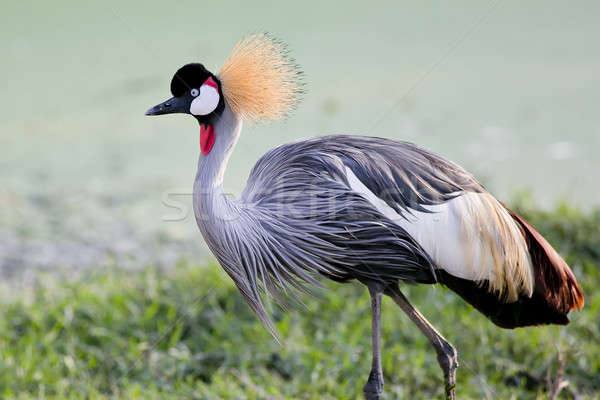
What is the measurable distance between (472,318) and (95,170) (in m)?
→ 3.42

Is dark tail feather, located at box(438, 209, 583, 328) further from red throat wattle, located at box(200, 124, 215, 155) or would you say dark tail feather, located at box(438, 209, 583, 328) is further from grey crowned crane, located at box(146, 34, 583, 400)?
red throat wattle, located at box(200, 124, 215, 155)

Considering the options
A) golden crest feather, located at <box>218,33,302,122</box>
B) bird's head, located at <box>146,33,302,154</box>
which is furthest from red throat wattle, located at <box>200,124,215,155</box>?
golden crest feather, located at <box>218,33,302,122</box>

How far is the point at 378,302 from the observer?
241 cm

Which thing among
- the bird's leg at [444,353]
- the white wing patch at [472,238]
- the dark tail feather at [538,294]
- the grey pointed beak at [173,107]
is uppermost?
the grey pointed beak at [173,107]

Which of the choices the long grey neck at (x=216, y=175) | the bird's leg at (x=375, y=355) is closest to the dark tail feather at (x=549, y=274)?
the bird's leg at (x=375, y=355)

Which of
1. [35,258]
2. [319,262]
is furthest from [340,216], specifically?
[35,258]

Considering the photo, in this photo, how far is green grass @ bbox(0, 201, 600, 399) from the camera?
3.21m

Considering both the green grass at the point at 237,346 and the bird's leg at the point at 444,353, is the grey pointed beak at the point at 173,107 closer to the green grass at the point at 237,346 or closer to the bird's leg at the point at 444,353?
the bird's leg at the point at 444,353

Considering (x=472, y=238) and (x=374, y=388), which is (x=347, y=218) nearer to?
(x=472, y=238)

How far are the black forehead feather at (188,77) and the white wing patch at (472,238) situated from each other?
1.91 ft

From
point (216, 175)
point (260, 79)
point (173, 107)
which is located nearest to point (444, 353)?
point (216, 175)

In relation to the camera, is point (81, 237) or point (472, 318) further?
point (81, 237)

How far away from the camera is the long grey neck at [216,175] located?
2273 millimetres

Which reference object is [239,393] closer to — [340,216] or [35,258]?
[340,216]
